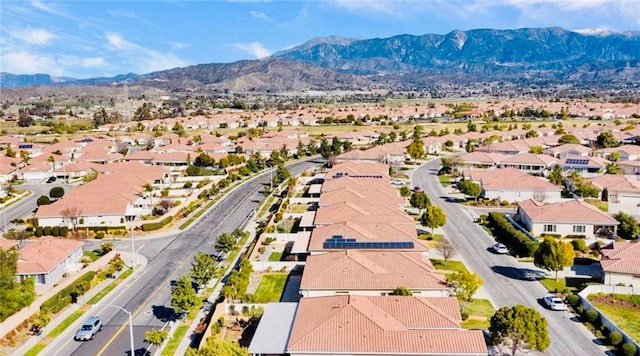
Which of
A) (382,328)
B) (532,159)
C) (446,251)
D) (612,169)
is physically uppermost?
(532,159)

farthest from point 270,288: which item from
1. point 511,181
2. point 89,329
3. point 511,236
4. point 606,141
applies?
point 606,141

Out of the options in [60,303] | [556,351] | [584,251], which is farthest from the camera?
[584,251]

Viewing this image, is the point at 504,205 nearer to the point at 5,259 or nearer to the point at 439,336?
the point at 439,336

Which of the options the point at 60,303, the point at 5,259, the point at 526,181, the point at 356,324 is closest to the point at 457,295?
the point at 356,324

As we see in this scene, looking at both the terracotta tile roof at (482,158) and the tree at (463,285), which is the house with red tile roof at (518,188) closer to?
the terracotta tile roof at (482,158)

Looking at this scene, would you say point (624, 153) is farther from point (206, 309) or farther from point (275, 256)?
point (206, 309)

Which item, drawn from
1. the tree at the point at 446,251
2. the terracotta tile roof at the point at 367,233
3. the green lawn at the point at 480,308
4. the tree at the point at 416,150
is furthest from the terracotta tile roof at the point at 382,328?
the tree at the point at 416,150
